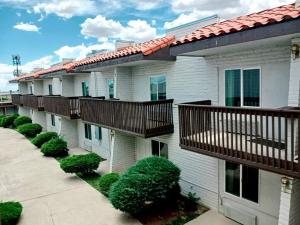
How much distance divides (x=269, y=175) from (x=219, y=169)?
6.23 feet

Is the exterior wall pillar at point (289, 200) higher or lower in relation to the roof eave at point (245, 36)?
lower

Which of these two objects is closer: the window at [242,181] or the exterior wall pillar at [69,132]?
the window at [242,181]

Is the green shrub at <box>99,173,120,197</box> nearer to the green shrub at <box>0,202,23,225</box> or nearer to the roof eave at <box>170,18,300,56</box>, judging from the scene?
the green shrub at <box>0,202,23,225</box>

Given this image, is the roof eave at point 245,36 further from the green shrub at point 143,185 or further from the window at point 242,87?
the green shrub at point 143,185

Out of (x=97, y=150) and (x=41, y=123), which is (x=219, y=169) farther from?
(x=41, y=123)

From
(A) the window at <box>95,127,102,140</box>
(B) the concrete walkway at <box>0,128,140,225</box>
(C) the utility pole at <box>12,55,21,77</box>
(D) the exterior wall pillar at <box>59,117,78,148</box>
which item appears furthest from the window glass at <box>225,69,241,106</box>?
(C) the utility pole at <box>12,55,21,77</box>

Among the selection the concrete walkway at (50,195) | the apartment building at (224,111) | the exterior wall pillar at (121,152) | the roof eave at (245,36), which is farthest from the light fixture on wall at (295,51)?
the exterior wall pillar at (121,152)

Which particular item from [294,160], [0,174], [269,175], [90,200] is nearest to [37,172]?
[0,174]

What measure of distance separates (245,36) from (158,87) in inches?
245

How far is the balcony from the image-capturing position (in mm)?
10344

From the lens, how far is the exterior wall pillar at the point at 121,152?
44.6 feet

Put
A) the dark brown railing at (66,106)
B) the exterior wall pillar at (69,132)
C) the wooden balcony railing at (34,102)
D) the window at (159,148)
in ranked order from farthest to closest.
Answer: the wooden balcony railing at (34,102) → the exterior wall pillar at (69,132) → the dark brown railing at (66,106) → the window at (159,148)

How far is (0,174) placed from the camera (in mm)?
15180

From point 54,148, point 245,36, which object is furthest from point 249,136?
point 54,148
